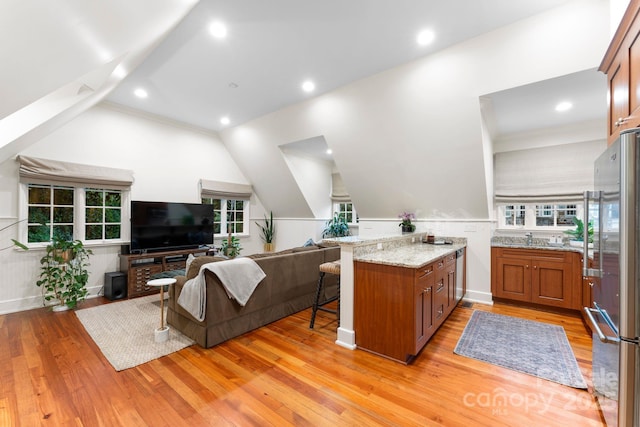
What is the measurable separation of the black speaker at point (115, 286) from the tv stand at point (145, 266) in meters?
0.08

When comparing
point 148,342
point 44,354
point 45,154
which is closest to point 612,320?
point 148,342

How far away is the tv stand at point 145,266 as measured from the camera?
4320mm

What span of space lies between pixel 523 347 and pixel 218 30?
4424 millimetres

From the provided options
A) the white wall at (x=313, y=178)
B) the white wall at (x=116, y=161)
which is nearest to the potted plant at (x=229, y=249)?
the white wall at (x=116, y=161)

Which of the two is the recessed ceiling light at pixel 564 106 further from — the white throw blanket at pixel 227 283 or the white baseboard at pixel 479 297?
the white throw blanket at pixel 227 283

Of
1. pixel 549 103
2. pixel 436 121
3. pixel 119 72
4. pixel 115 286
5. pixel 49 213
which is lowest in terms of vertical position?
pixel 115 286

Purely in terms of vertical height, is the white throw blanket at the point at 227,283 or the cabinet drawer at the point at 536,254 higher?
the cabinet drawer at the point at 536,254

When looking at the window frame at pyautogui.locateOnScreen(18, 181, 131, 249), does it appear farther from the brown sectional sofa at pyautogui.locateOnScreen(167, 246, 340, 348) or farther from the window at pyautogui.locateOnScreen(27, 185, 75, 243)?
the brown sectional sofa at pyautogui.locateOnScreen(167, 246, 340, 348)

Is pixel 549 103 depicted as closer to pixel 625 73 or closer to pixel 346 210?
pixel 625 73

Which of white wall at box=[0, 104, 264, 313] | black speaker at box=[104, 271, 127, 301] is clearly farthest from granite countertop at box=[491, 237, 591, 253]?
black speaker at box=[104, 271, 127, 301]

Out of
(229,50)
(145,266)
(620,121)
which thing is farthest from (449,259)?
(145,266)

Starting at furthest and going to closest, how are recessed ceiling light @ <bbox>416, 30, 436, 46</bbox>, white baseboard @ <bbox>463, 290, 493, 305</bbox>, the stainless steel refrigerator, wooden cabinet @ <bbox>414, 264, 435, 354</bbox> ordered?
1. white baseboard @ <bbox>463, 290, 493, 305</bbox>
2. recessed ceiling light @ <bbox>416, 30, 436, 46</bbox>
3. wooden cabinet @ <bbox>414, 264, 435, 354</bbox>
4. the stainless steel refrigerator

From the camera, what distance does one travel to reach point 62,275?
12.9 feet

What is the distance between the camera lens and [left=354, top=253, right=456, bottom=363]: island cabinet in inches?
92.9
